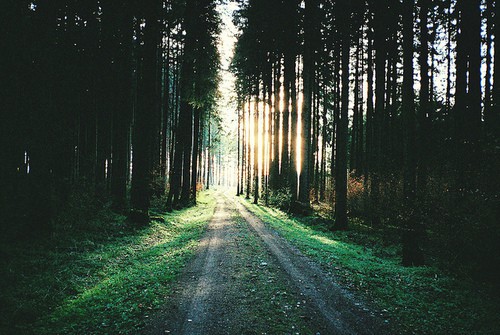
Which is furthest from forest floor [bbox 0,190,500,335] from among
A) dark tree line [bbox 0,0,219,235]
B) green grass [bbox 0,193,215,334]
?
dark tree line [bbox 0,0,219,235]

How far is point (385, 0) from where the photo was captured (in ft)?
44.0

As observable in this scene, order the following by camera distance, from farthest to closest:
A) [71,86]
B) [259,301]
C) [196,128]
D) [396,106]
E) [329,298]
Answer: [196,128]
[396,106]
[71,86]
[329,298]
[259,301]

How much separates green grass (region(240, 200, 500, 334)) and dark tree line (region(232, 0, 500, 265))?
95 cm

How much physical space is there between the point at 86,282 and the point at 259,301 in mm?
4106

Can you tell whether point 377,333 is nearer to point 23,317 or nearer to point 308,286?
point 308,286

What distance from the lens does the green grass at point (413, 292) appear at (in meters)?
4.63

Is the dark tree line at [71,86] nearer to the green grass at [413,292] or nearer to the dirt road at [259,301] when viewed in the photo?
the dirt road at [259,301]

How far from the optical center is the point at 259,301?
17.5 ft

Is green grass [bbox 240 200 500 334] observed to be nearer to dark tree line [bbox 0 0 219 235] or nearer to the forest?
the forest

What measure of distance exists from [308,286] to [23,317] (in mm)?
5495

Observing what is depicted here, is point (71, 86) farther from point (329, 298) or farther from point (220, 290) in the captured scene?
point (329, 298)

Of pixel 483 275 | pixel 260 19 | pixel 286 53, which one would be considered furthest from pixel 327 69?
pixel 483 275

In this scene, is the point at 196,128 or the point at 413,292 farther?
the point at 196,128

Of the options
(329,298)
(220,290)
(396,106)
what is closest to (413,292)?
(329,298)
